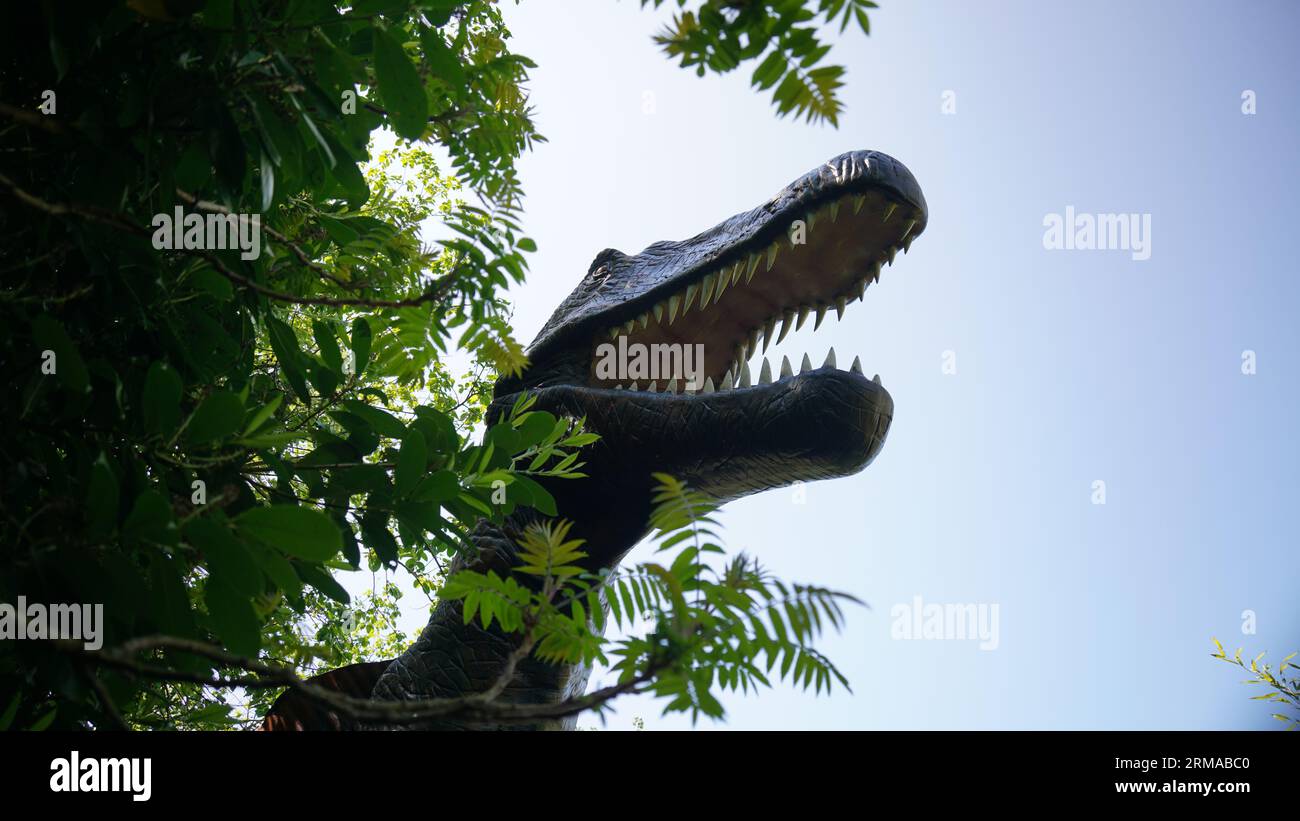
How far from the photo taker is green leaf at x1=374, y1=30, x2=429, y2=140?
6.76ft

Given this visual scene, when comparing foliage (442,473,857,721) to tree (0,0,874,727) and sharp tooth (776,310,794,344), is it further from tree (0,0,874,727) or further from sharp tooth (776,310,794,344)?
sharp tooth (776,310,794,344)

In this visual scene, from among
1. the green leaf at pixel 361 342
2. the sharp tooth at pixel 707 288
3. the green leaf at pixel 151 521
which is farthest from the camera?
the sharp tooth at pixel 707 288

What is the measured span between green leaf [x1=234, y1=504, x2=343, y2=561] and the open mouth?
217cm

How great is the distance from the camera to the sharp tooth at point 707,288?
13.3 feet

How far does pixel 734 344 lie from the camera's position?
14.5ft

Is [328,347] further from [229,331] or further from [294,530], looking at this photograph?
[294,530]

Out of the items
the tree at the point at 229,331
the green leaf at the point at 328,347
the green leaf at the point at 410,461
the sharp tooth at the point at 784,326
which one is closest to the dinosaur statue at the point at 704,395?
the sharp tooth at the point at 784,326

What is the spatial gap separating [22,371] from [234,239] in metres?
0.48

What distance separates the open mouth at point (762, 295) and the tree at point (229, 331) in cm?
144

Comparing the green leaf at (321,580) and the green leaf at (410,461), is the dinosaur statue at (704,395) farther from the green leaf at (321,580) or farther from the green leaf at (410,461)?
the green leaf at (410,461)

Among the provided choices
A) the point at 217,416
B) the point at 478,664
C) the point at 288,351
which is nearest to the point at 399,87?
the point at 217,416

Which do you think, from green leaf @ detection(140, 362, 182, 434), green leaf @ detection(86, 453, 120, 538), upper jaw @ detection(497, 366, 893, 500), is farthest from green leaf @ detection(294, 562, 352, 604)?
upper jaw @ detection(497, 366, 893, 500)

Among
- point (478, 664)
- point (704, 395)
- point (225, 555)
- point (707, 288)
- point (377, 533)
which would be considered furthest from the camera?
point (707, 288)

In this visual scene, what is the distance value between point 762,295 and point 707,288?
1.01 feet
